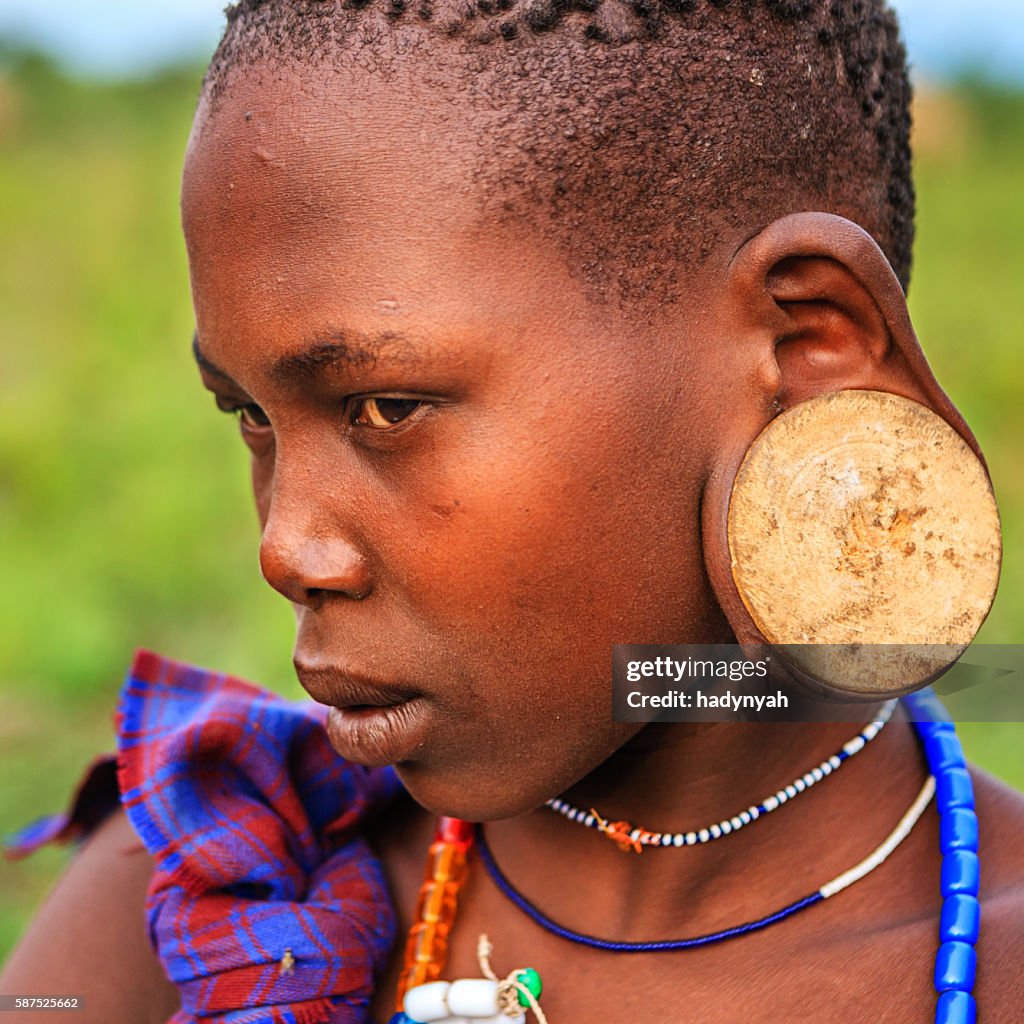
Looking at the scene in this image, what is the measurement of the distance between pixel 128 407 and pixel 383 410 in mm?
4616

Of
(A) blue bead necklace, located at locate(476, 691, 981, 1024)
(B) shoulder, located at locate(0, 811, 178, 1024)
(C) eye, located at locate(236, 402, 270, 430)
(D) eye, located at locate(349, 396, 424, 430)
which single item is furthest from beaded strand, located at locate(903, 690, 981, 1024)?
(B) shoulder, located at locate(0, 811, 178, 1024)

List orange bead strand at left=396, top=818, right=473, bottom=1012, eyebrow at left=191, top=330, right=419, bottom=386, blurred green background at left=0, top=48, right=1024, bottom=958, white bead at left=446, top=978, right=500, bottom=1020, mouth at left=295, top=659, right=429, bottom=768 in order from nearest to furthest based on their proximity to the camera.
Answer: eyebrow at left=191, top=330, right=419, bottom=386
mouth at left=295, top=659, right=429, bottom=768
white bead at left=446, top=978, right=500, bottom=1020
orange bead strand at left=396, top=818, right=473, bottom=1012
blurred green background at left=0, top=48, right=1024, bottom=958

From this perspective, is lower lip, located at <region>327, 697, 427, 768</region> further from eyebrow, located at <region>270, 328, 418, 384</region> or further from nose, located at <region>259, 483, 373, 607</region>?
eyebrow, located at <region>270, 328, 418, 384</region>

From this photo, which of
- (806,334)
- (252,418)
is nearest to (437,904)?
(252,418)

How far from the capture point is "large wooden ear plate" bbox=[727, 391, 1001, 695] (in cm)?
165

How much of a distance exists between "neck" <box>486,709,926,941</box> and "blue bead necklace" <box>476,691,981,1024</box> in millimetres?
19

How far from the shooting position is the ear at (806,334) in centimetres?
169

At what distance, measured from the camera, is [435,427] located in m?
1.66

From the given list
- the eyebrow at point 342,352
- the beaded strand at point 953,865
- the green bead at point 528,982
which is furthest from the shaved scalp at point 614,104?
the green bead at point 528,982

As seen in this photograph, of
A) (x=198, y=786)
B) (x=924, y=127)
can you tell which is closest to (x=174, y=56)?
(x=924, y=127)

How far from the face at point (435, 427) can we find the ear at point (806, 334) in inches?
2.0

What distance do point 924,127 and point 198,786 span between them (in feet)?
21.3

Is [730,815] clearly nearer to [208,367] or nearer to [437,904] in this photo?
[437,904]

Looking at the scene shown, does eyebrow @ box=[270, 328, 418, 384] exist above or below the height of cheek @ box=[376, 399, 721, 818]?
above
